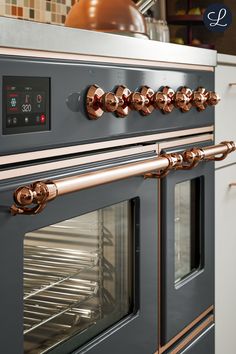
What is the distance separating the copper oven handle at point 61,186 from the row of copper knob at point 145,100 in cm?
10

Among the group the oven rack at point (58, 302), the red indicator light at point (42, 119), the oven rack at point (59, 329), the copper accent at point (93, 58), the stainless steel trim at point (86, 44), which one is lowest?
the oven rack at point (59, 329)

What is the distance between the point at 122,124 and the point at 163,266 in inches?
14.6

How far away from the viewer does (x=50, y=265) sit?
1.20 metres

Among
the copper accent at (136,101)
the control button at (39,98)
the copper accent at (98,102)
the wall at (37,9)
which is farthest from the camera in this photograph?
the wall at (37,9)

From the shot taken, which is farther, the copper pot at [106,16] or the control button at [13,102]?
the copper pot at [106,16]

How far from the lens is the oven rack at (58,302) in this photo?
114 cm

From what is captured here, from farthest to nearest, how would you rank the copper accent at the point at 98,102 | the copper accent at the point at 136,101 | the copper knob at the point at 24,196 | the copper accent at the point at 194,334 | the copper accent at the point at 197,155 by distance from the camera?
1. the copper accent at the point at 194,334
2. the copper accent at the point at 197,155
3. the copper accent at the point at 136,101
4. the copper accent at the point at 98,102
5. the copper knob at the point at 24,196

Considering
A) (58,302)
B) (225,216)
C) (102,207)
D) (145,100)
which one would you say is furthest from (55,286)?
(225,216)

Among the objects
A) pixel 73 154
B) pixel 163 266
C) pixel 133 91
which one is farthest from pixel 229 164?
pixel 73 154

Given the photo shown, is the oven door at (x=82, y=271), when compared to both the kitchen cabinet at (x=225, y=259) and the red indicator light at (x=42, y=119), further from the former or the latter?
the kitchen cabinet at (x=225, y=259)

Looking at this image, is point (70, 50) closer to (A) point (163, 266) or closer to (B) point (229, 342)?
(A) point (163, 266)

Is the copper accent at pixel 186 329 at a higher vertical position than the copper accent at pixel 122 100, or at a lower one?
lower

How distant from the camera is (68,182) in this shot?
1.03m

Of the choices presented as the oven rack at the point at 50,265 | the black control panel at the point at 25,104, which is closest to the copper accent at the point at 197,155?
the oven rack at the point at 50,265
